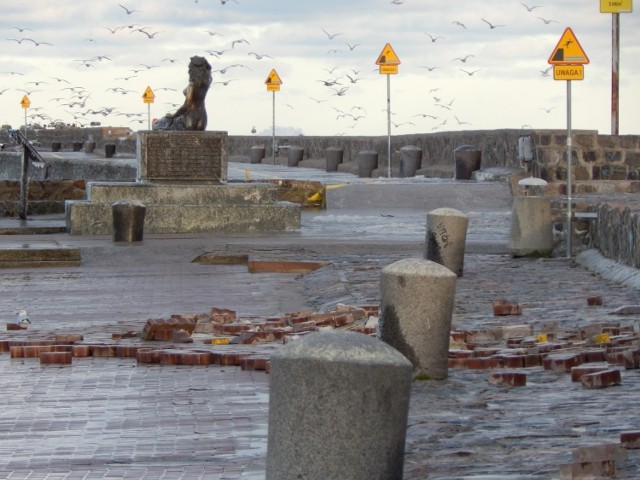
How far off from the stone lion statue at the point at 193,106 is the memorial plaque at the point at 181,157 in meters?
0.79

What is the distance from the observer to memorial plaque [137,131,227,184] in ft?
85.6

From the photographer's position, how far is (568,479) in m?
5.75

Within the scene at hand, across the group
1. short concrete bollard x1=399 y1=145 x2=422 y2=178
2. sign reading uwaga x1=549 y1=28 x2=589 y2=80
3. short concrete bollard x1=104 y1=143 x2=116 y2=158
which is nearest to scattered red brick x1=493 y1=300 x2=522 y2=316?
sign reading uwaga x1=549 y1=28 x2=589 y2=80

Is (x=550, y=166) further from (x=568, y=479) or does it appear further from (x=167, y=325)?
(x=568, y=479)

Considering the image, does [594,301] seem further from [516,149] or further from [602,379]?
[516,149]

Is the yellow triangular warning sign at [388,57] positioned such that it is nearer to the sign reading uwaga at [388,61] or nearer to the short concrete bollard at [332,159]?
the sign reading uwaga at [388,61]

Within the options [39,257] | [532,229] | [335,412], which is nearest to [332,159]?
[39,257]

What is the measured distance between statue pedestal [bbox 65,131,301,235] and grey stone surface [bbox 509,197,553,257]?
661cm

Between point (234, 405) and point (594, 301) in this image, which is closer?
point (234, 405)

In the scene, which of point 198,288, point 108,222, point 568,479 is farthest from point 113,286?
point 568,479

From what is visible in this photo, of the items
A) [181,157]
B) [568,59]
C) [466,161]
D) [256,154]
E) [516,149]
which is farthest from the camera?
[256,154]

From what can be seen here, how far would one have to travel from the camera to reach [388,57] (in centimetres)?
3691

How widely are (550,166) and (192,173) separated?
6298mm

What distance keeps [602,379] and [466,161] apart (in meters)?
26.6
